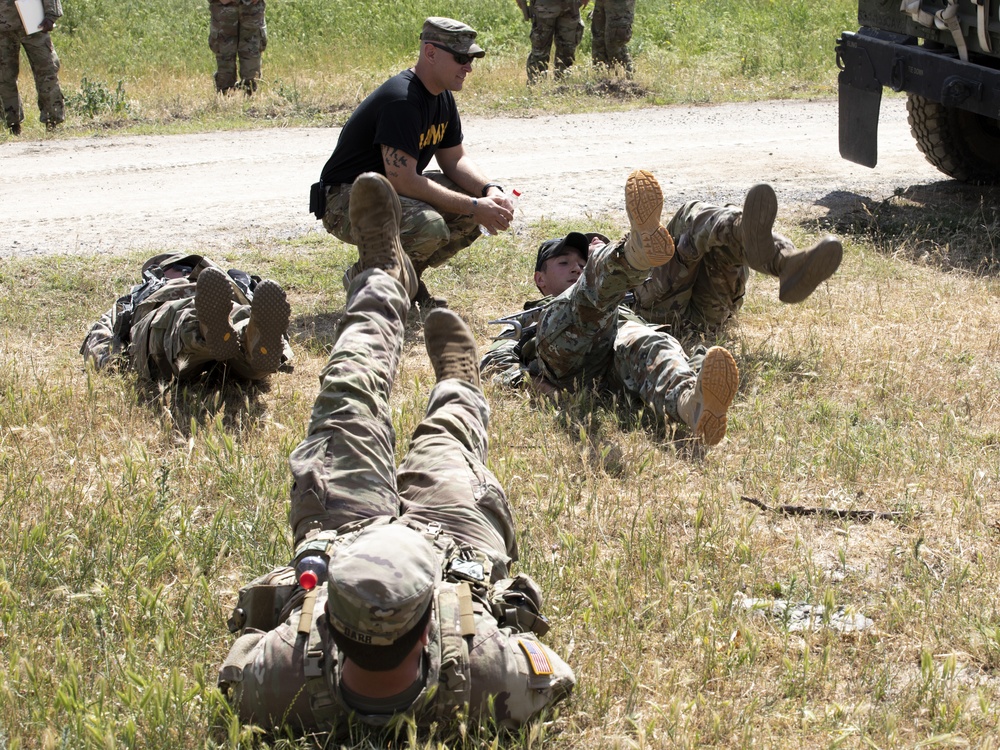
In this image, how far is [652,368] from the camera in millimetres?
4785

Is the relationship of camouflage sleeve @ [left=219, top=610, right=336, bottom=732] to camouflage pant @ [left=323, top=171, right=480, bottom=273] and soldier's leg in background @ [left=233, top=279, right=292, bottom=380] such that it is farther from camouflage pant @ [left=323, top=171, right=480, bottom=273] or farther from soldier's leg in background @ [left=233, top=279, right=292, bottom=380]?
camouflage pant @ [left=323, top=171, right=480, bottom=273]

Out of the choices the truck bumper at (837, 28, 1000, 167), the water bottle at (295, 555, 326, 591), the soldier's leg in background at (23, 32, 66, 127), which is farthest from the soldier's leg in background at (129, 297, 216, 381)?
the soldier's leg in background at (23, 32, 66, 127)

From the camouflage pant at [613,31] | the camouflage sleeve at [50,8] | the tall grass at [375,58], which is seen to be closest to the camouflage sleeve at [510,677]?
the tall grass at [375,58]

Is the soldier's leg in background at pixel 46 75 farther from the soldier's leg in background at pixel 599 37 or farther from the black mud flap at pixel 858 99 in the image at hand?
the black mud flap at pixel 858 99

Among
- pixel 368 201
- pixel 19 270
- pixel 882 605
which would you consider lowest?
A: pixel 882 605

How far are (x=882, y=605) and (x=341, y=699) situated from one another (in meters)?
1.72

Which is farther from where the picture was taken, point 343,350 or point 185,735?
point 343,350

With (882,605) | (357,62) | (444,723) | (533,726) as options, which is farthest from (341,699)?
(357,62)

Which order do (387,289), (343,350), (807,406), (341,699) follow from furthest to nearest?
(807,406) → (387,289) → (343,350) → (341,699)

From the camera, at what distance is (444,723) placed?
2.70 metres

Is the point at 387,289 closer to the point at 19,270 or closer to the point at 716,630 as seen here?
the point at 716,630

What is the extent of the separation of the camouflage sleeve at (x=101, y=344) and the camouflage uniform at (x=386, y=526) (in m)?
1.72

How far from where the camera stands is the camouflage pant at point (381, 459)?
325cm

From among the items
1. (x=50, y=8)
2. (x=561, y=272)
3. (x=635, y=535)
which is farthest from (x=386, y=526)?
(x=50, y=8)
